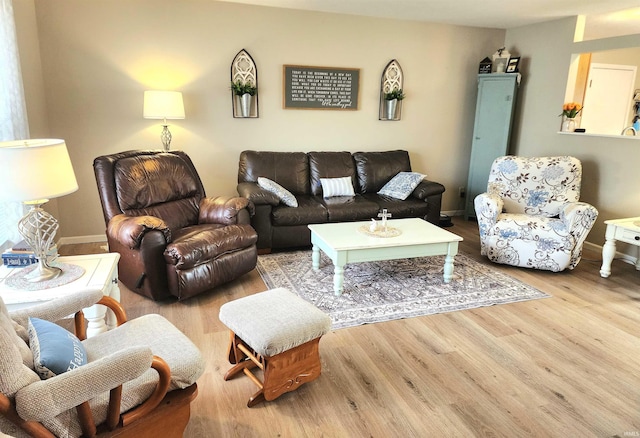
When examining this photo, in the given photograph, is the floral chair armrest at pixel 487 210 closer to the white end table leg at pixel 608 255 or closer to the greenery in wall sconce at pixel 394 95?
the white end table leg at pixel 608 255

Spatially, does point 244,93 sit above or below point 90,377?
above

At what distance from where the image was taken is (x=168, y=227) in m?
3.11

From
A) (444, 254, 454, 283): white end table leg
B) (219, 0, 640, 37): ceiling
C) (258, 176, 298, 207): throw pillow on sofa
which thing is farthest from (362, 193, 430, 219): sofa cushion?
(219, 0, 640, 37): ceiling

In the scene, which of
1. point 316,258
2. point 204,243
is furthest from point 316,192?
point 204,243

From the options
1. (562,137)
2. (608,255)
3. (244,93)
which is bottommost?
(608,255)

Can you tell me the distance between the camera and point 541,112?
191 inches

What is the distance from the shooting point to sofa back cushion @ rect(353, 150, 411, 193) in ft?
15.8

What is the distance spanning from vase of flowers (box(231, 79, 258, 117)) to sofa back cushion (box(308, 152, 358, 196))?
848mm

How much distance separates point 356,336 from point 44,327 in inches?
66.9

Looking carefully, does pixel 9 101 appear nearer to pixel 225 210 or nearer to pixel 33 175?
pixel 33 175

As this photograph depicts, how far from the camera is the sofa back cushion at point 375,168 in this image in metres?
4.81

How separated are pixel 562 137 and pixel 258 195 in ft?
11.2

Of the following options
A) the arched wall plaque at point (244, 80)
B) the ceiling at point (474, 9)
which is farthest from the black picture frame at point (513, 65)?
the arched wall plaque at point (244, 80)

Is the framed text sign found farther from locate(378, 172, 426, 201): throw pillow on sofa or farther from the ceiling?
locate(378, 172, 426, 201): throw pillow on sofa
